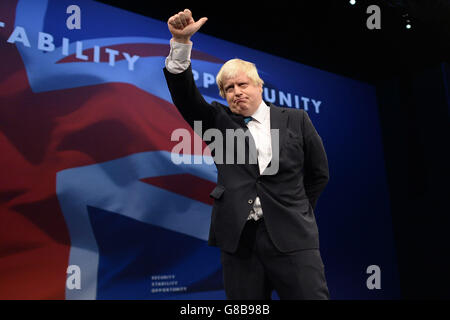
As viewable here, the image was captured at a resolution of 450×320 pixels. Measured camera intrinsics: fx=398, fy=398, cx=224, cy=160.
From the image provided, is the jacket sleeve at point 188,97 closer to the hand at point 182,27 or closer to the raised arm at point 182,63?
the raised arm at point 182,63

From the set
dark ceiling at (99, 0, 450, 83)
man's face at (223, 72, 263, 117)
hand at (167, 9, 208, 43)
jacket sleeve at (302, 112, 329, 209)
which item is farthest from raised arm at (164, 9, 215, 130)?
dark ceiling at (99, 0, 450, 83)

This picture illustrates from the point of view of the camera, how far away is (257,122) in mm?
1516

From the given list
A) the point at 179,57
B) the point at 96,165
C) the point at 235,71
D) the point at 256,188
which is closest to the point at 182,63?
the point at 179,57

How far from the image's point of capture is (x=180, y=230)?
3.06m

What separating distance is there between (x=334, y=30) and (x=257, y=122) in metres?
2.92

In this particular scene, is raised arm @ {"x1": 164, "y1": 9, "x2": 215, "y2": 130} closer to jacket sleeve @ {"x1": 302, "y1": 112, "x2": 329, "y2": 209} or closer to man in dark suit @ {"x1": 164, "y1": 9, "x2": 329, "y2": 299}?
man in dark suit @ {"x1": 164, "y1": 9, "x2": 329, "y2": 299}

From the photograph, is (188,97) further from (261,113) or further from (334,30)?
(334,30)

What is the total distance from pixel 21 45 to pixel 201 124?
1.81m

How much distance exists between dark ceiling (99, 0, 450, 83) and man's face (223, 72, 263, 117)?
2080 mm

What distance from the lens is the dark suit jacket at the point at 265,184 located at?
132 centimetres

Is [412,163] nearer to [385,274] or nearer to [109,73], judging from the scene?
[385,274]

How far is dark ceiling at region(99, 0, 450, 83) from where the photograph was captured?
357cm

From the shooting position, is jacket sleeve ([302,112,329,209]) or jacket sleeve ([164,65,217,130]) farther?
jacket sleeve ([302,112,329,209])
